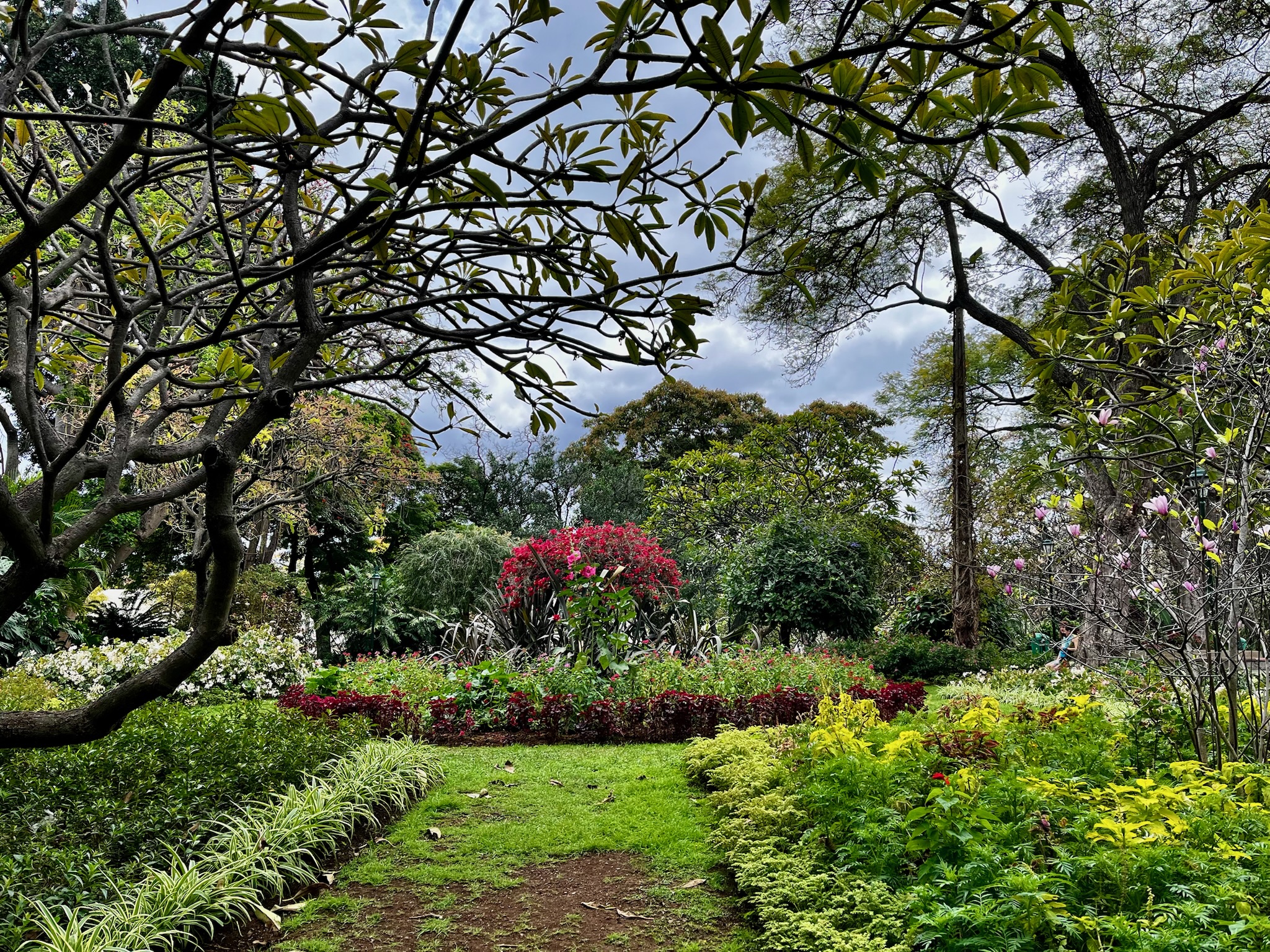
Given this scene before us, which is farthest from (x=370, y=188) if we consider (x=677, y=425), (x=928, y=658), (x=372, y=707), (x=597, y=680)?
(x=677, y=425)

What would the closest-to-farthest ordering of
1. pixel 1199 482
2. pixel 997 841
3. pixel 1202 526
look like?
1. pixel 997 841
2. pixel 1202 526
3. pixel 1199 482

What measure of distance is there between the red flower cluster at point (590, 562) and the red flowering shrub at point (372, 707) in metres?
3.04

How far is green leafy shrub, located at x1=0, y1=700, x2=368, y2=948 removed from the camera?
303cm

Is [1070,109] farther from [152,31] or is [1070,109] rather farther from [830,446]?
[152,31]

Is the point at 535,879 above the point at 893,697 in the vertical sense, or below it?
below

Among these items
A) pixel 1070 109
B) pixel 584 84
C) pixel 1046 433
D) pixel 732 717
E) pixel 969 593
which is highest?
pixel 1070 109

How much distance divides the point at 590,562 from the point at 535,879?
588 cm

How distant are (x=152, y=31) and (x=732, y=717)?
22.8 ft

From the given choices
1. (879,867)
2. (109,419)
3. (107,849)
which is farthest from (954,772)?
(109,419)

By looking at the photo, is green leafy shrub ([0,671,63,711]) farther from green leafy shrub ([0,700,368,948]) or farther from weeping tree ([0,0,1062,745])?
weeping tree ([0,0,1062,745])

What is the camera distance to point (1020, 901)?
235cm

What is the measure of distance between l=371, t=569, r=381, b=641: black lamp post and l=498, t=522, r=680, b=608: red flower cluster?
3815 millimetres

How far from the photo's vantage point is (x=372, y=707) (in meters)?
6.93

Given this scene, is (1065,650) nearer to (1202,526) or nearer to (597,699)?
(1202,526)
